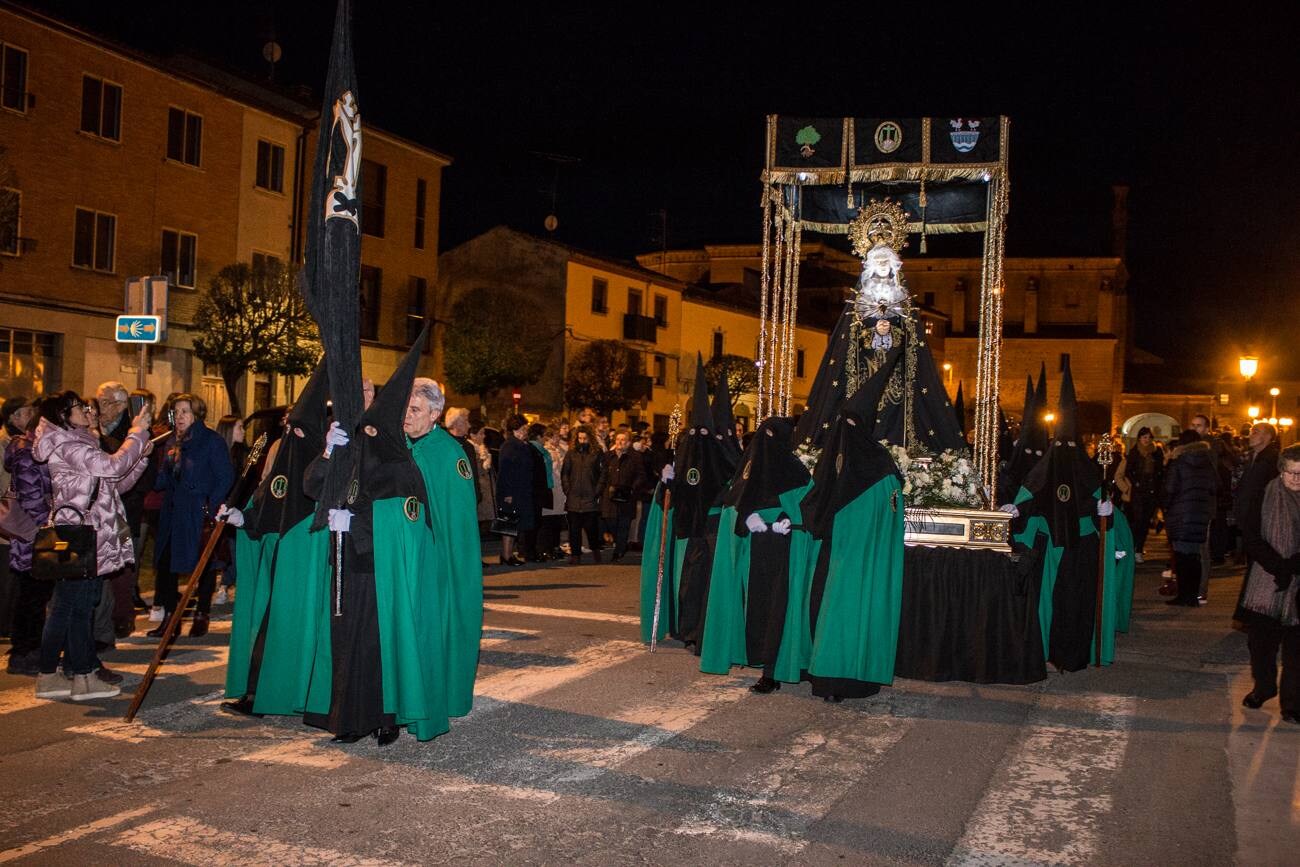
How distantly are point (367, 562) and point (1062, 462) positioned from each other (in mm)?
5866

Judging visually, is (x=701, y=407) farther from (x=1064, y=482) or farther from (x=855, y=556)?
(x=1064, y=482)

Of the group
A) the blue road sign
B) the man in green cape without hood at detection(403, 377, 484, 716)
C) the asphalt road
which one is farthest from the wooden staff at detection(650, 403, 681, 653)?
the blue road sign

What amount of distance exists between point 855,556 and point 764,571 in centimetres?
91

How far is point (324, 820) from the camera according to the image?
561 centimetres

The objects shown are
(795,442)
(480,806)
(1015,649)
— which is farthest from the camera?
(795,442)

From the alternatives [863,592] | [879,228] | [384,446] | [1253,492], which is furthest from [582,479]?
[384,446]

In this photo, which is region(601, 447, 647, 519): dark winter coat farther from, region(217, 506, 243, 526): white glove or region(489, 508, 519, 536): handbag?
region(217, 506, 243, 526): white glove

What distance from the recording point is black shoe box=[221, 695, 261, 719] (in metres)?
7.51

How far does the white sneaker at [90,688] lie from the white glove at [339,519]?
2.53 metres

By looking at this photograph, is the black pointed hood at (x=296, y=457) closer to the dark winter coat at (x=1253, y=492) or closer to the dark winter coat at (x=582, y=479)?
the dark winter coat at (x=1253, y=492)

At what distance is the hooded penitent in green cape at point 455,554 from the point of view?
23.9ft

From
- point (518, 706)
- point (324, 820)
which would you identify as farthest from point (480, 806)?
point (518, 706)

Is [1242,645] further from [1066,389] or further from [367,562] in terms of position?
[367,562]

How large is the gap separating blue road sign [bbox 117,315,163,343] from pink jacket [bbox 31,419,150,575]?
624cm
